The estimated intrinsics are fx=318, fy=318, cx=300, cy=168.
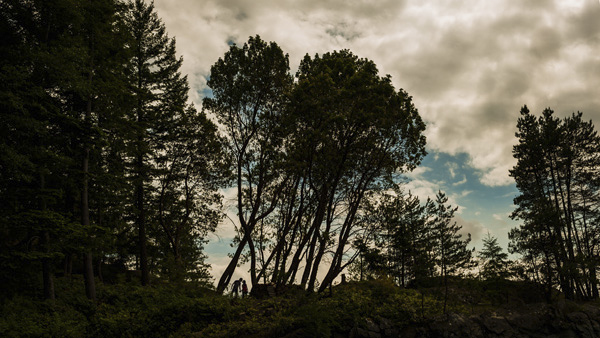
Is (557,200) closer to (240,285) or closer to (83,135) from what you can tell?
(240,285)

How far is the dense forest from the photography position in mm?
13258

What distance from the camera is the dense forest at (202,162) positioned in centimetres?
1326

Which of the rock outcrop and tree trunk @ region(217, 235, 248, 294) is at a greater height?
tree trunk @ region(217, 235, 248, 294)

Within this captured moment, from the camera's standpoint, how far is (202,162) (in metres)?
24.0

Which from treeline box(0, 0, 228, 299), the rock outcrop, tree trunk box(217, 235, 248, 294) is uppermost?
treeline box(0, 0, 228, 299)

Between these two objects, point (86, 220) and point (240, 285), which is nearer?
point (86, 220)

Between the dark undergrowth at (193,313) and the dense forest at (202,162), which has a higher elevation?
the dense forest at (202,162)

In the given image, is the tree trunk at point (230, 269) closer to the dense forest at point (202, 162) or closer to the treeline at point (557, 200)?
the dense forest at point (202, 162)

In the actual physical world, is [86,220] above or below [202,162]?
below

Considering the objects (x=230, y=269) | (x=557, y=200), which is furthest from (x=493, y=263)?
(x=230, y=269)

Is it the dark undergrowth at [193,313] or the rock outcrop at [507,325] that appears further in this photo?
the rock outcrop at [507,325]

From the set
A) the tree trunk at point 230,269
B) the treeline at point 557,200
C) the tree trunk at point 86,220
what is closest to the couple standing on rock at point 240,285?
the tree trunk at point 230,269

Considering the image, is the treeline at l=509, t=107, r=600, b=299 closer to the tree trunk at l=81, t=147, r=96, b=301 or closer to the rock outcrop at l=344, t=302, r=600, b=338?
the rock outcrop at l=344, t=302, r=600, b=338

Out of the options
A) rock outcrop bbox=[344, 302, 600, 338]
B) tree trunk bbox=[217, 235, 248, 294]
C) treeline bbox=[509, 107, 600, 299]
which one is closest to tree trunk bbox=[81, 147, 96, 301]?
tree trunk bbox=[217, 235, 248, 294]
